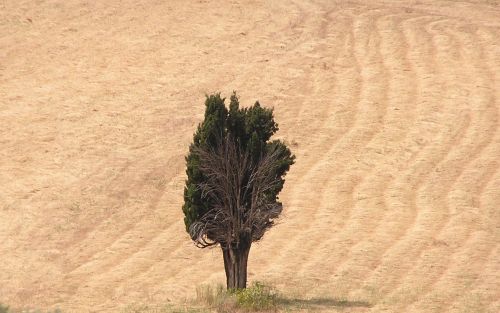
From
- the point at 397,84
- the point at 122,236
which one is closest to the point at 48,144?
the point at 122,236

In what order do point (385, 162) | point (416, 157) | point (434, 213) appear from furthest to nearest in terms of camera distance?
point (416, 157) < point (385, 162) < point (434, 213)

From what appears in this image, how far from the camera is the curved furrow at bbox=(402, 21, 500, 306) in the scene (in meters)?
28.2

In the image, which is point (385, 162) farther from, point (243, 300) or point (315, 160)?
point (243, 300)

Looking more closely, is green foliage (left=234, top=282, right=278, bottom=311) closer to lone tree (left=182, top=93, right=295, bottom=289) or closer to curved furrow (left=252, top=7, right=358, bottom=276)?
lone tree (left=182, top=93, right=295, bottom=289)

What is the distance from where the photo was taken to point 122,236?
97.6 feet

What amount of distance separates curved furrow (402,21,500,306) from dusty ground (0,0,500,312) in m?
0.08

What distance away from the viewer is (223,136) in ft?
75.3

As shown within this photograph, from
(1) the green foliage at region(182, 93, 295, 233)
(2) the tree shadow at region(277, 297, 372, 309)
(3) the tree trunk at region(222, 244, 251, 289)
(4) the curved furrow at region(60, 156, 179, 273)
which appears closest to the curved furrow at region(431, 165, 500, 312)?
(2) the tree shadow at region(277, 297, 372, 309)

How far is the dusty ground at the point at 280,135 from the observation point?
2711cm

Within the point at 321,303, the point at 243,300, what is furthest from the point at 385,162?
the point at 243,300

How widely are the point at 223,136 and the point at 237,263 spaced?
104 inches

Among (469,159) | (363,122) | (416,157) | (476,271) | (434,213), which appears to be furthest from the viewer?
(363,122)

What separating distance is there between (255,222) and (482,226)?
9.91m

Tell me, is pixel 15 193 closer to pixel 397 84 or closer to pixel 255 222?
pixel 255 222
